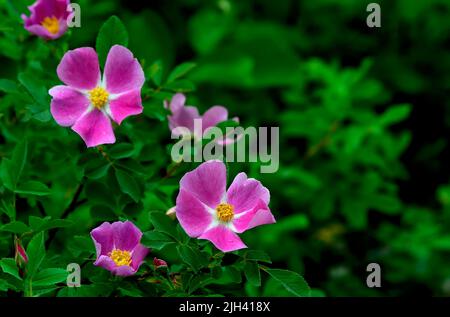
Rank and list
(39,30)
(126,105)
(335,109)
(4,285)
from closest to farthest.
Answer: (4,285) < (126,105) < (39,30) < (335,109)

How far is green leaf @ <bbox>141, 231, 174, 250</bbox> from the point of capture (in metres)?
0.99

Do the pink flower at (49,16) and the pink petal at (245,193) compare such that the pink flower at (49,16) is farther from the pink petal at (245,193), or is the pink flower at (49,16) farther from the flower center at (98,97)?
the pink petal at (245,193)

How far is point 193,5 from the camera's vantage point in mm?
2963

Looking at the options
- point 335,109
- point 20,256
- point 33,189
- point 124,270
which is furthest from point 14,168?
point 335,109

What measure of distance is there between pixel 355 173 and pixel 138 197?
1.19 metres

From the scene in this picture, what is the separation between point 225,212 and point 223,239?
71 millimetres

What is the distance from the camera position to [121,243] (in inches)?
40.1

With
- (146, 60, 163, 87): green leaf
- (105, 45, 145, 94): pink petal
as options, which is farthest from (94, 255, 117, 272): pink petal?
(146, 60, 163, 87): green leaf

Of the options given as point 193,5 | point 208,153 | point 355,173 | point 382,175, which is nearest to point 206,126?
point 208,153

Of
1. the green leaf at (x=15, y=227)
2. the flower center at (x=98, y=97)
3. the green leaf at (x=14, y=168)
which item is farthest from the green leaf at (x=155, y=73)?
the green leaf at (x=15, y=227)

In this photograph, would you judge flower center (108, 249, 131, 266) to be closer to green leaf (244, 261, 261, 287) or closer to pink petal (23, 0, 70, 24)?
green leaf (244, 261, 261, 287)

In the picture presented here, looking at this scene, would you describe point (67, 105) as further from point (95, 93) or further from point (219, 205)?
point (219, 205)

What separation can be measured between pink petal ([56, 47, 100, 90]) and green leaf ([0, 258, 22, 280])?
0.27 m
